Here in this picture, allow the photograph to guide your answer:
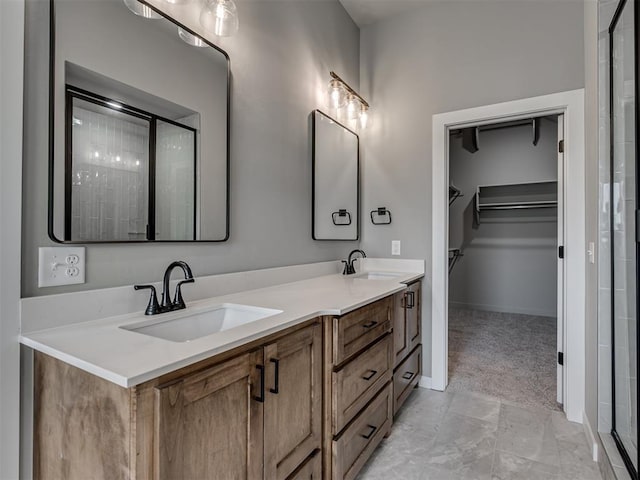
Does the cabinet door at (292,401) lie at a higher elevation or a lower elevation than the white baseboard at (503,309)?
higher

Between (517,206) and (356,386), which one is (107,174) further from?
(517,206)

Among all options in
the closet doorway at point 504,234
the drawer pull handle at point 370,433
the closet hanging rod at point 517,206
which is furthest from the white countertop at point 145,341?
the closet hanging rod at point 517,206

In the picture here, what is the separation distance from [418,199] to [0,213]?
7.65ft

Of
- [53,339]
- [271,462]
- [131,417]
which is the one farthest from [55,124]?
[271,462]

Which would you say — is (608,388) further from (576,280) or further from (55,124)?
(55,124)

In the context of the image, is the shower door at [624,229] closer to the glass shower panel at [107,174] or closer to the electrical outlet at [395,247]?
the electrical outlet at [395,247]

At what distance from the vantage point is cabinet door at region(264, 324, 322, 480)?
1.04m

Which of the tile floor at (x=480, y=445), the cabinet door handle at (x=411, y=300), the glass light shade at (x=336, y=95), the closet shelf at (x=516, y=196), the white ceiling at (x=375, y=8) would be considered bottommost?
the tile floor at (x=480, y=445)

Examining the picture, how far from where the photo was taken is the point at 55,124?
101 centimetres

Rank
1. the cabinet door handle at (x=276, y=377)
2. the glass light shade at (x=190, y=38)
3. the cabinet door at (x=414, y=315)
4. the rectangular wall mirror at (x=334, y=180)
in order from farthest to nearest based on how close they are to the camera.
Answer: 1. the rectangular wall mirror at (x=334, y=180)
2. the cabinet door at (x=414, y=315)
3. the glass light shade at (x=190, y=38)
4. the cabinet door handle at (x=276, y=377)

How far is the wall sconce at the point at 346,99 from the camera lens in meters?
2.42

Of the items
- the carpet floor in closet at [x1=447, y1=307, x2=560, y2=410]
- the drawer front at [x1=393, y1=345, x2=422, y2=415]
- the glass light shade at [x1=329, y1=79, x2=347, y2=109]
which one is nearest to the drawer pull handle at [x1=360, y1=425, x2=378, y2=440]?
the drawer front at [x1=393, y1=345, x2=422, y2=415]

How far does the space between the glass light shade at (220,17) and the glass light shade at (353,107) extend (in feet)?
3.98

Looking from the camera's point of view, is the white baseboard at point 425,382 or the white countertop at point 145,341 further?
the white baseboard at point 425,382
